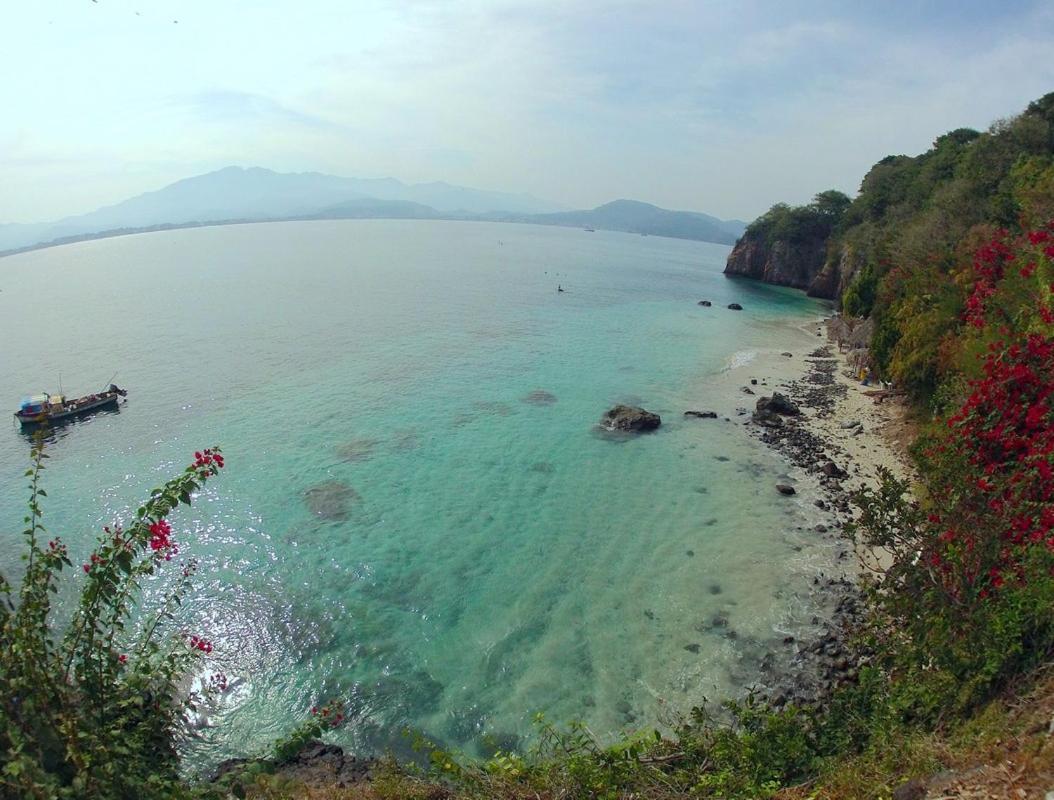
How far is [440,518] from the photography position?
25547mm

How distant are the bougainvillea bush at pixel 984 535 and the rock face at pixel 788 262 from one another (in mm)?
89936

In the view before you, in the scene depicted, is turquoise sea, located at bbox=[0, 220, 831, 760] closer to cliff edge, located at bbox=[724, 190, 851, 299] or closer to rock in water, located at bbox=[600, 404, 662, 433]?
rock in water, located at bbox=[600, 404, 662, 433]

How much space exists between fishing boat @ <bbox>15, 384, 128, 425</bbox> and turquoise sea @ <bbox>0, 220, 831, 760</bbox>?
4.91 feet

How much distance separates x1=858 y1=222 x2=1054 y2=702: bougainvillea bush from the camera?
895cm

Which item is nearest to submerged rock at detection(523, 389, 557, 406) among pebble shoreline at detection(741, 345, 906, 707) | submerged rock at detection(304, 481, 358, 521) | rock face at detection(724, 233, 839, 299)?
pebble shoreline at detection(741, 345, 906, 707)

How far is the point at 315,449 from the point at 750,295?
86439 millimetres

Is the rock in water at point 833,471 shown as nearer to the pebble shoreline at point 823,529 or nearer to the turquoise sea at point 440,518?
the pebble shoreline at point 823,529

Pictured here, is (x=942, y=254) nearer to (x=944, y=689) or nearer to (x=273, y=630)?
(x=944, y=689)

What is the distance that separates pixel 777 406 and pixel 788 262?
8818cm

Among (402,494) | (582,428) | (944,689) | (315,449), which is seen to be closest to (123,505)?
(315,449)

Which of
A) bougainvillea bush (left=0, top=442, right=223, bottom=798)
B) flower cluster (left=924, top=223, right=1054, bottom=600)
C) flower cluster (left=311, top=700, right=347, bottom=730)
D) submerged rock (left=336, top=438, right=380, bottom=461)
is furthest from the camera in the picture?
submerged rock (left=336, top=438, right=380, bottom=461)

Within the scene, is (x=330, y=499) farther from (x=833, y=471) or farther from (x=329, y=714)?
(x=833, y=471)

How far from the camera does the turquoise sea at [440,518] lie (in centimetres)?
1659

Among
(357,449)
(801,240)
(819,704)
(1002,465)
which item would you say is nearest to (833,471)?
(1002,465)
